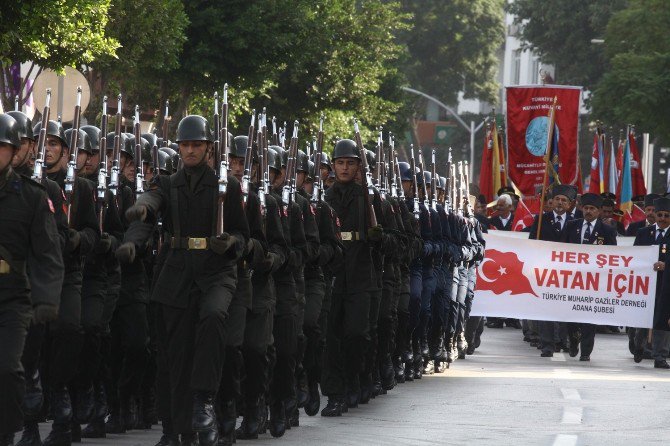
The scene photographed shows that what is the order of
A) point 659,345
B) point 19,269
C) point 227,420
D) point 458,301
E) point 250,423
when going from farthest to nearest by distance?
point 659,345, point 458,301, point 250,423, point 227,420, point 19,269

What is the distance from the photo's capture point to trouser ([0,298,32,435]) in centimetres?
914

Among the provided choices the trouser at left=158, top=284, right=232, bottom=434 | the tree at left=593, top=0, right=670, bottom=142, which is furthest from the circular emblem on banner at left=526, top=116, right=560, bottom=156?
the trouser at left=158, top=284, right=232, bottom=434

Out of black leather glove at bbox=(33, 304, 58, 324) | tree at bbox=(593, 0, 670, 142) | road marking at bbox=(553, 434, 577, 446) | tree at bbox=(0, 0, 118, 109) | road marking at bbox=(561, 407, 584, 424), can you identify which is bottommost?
road marking at bbox=(561, 407, 584, 424)

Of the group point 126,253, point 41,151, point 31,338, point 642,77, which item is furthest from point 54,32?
point 642,77

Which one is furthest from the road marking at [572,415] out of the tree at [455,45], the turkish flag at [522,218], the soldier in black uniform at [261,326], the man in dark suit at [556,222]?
the tree at [455,45]

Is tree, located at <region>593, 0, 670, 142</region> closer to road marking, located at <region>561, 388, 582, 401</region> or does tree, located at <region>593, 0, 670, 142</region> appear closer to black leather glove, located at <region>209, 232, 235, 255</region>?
road marking, located at <region>561, 388, 582, 401</region>

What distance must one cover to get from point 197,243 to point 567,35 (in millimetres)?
57258

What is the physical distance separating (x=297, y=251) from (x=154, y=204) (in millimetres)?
2316

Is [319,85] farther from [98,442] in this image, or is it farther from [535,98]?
[98,442]

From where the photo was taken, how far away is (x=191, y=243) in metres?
11.2

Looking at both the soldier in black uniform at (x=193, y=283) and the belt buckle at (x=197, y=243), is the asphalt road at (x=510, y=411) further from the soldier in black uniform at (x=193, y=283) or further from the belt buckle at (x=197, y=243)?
the belt buckle at (x=197, y=243)

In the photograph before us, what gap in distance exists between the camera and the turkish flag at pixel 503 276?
2461 centimetres

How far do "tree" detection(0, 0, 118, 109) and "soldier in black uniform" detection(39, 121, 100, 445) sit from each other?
24.2 feet

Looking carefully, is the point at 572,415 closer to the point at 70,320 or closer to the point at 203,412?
the point at 203,412
